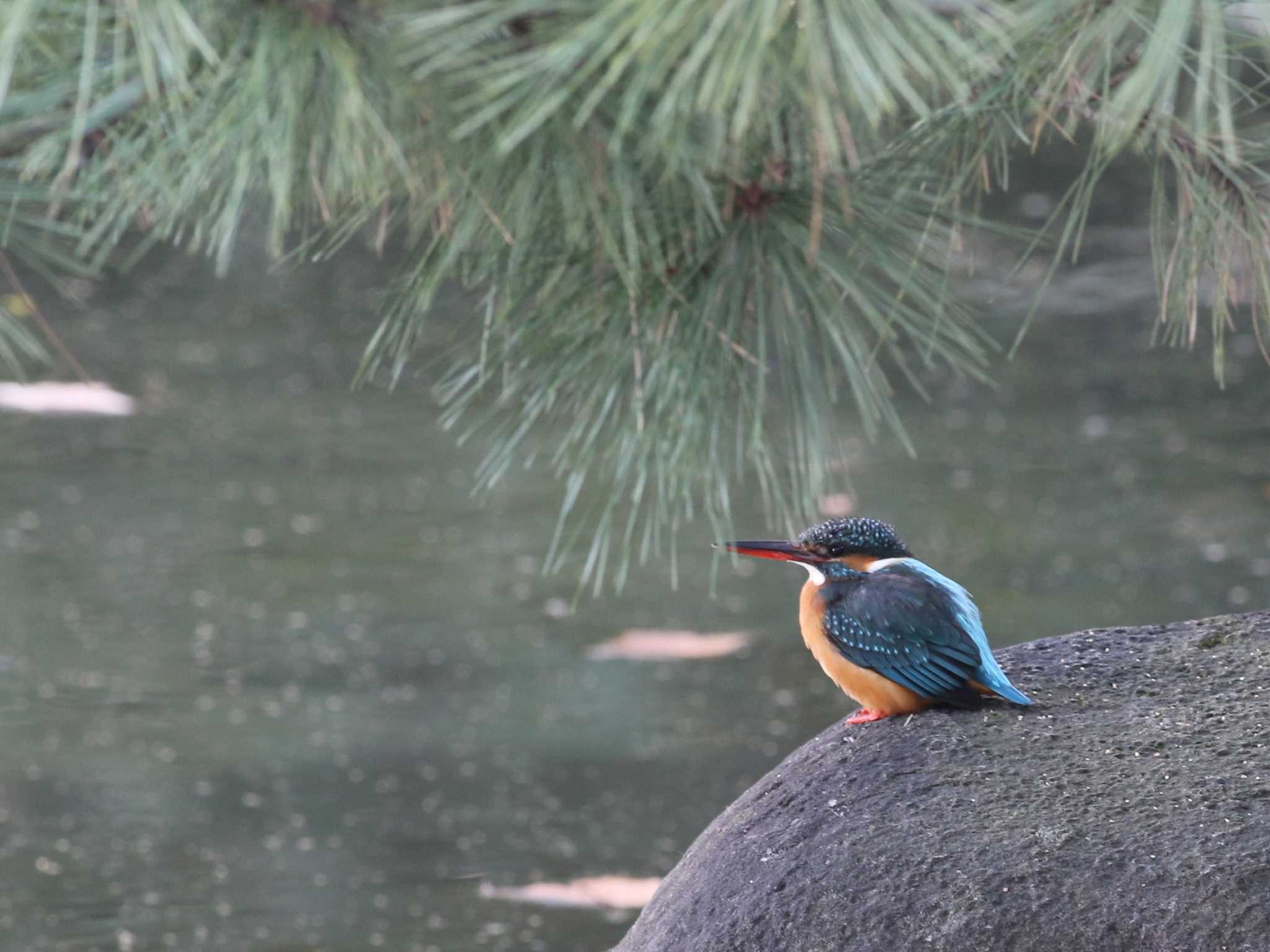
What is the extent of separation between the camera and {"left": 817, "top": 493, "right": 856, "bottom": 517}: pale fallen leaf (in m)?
2.36

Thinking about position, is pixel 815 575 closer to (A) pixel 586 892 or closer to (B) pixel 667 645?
(A) pixel 586 892

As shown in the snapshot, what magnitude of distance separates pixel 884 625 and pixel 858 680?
4 cm

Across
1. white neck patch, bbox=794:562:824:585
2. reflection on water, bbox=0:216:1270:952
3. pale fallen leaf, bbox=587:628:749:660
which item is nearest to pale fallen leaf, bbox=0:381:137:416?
reflection on water, bbox=0:216:1270:952

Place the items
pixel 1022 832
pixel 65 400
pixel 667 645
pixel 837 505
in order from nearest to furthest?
pixel 1022 832, pixel 667 645, pixel 837 505, pixel 65 400

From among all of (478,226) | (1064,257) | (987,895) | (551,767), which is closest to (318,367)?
(551,767)

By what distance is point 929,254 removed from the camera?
104 cm

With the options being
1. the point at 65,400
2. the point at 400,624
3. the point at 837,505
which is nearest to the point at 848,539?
the point at 400,624

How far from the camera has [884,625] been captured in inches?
35.5

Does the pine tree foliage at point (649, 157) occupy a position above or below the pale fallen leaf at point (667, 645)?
above

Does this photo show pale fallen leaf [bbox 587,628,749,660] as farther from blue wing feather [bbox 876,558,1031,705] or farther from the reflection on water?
blue wing feather [bbox 876,558,1031,705]

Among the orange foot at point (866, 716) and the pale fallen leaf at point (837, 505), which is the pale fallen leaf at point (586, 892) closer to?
the orange foot at point (866, 716)

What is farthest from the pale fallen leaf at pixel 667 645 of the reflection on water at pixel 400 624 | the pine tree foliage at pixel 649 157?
the pine tree foliage at pixel 649 157

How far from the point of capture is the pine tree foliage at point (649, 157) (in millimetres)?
686

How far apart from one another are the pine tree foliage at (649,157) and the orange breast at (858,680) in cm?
8
